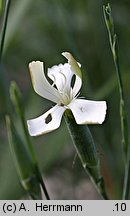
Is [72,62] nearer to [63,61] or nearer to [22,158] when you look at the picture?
[22,158]

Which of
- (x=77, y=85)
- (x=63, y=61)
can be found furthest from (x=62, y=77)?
(x=63, y=61)

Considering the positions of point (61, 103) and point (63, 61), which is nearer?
point (61, 103)

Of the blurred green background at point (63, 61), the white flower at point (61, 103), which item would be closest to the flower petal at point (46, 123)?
the white flower at point (61, 103)

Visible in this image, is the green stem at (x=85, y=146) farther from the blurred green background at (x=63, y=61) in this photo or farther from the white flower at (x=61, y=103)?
the blurred green background at (x=63, y=61)

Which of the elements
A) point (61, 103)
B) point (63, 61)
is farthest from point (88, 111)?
point (63, 61)
